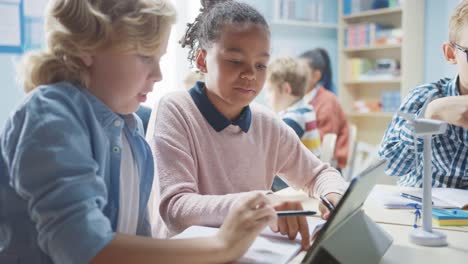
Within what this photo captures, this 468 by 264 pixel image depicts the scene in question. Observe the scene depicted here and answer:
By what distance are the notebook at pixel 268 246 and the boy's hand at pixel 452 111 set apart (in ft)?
1.76

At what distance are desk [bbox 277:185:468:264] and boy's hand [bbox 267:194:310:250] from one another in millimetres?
59

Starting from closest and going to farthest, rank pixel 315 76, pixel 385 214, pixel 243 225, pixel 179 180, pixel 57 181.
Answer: pixel 57 181 < pixel 243 225 < pixel 179 180 < pixel 385 214 < pixel 315 76

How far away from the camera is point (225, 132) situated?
1282 millimetres

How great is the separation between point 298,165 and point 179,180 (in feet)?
1.38

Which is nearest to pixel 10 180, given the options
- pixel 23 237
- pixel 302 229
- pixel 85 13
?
pixel 23 237

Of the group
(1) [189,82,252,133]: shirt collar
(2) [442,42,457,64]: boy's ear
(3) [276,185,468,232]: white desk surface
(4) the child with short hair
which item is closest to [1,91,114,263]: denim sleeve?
(1) [189,82,252,133]: shirt collar

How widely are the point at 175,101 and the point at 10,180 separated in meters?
0.57

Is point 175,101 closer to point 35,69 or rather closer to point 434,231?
point 35,69

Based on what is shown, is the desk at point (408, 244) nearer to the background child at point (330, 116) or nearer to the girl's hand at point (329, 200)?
the girl's hand at point (329, 200)

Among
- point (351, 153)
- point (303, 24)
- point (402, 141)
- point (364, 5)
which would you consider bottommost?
point (351, 153)

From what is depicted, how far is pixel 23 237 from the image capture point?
0.79 m

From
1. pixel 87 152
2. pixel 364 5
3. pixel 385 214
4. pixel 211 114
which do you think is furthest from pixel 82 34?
pixel 364 5

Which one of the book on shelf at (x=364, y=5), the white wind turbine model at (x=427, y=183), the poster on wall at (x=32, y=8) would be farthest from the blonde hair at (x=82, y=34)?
the book on shelf at (x=364, y=5)

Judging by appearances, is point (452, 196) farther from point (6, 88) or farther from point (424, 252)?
→ point (6, 88)
